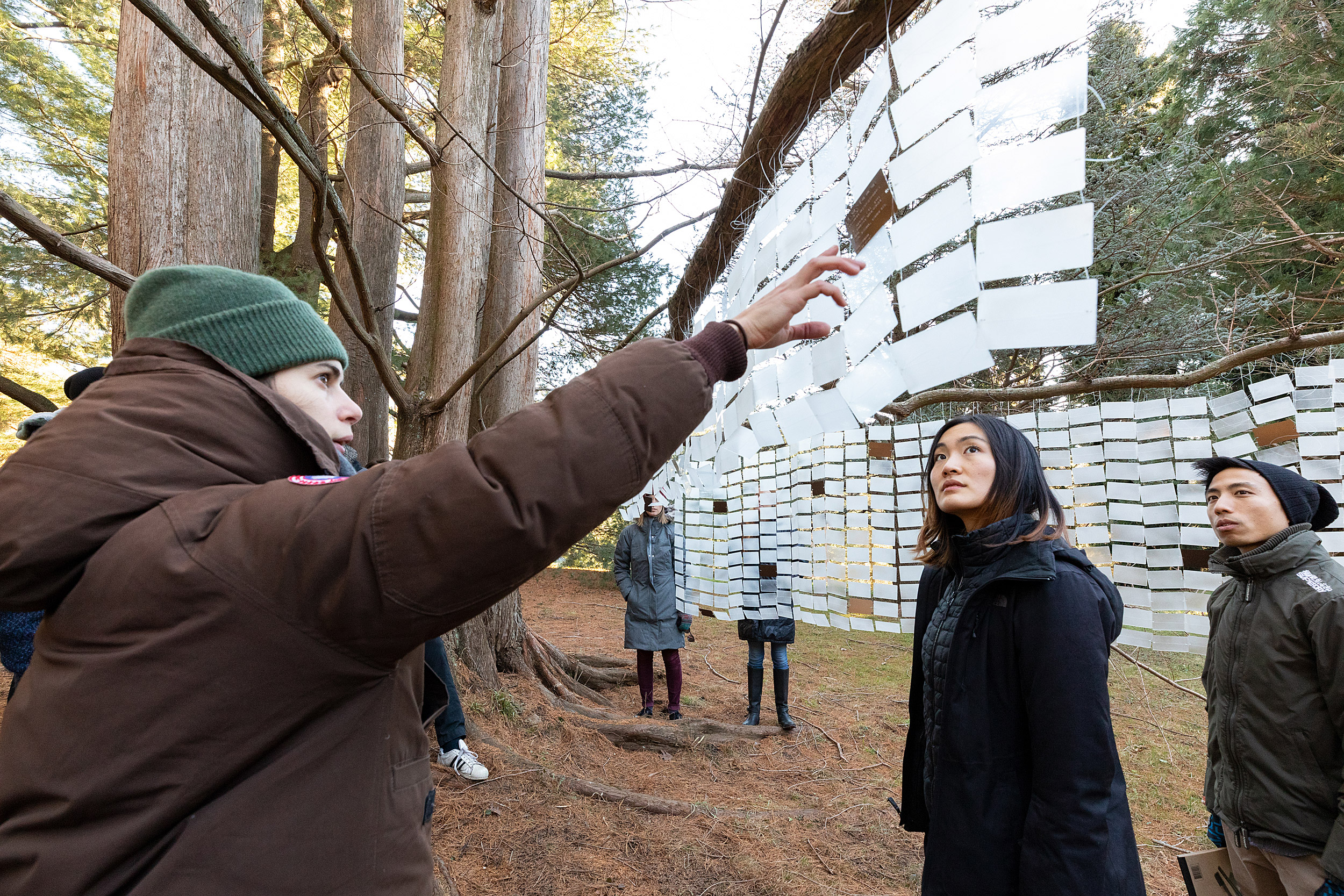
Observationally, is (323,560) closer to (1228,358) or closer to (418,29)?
(1228,358)

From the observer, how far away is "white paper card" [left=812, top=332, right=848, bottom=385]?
1829mm

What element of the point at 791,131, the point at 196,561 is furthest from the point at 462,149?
the point at 196,561

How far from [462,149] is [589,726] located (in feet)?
12.1

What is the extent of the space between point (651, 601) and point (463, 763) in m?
2.35

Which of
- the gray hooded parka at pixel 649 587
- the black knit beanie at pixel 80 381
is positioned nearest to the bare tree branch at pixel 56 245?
the black knit beanie at pixel 80 381

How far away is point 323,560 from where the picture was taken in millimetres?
658

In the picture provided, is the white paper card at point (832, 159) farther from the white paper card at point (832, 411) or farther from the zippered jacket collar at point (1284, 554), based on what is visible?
the zippered jacket collar at point (1284, 554)

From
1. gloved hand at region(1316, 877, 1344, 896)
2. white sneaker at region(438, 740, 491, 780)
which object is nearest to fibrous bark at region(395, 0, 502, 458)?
white sneaker at region(438, 740, 491, 780)

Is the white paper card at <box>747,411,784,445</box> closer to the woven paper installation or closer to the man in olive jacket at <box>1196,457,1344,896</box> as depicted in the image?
the woven paper installation

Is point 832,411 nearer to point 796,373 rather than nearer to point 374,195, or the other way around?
point 796,373

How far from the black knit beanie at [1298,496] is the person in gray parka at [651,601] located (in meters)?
3.79

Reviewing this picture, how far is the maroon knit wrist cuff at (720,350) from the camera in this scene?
87cm

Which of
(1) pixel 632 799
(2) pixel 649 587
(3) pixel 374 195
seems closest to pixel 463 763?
(1) pixel 632 799

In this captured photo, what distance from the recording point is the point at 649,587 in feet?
17.9
